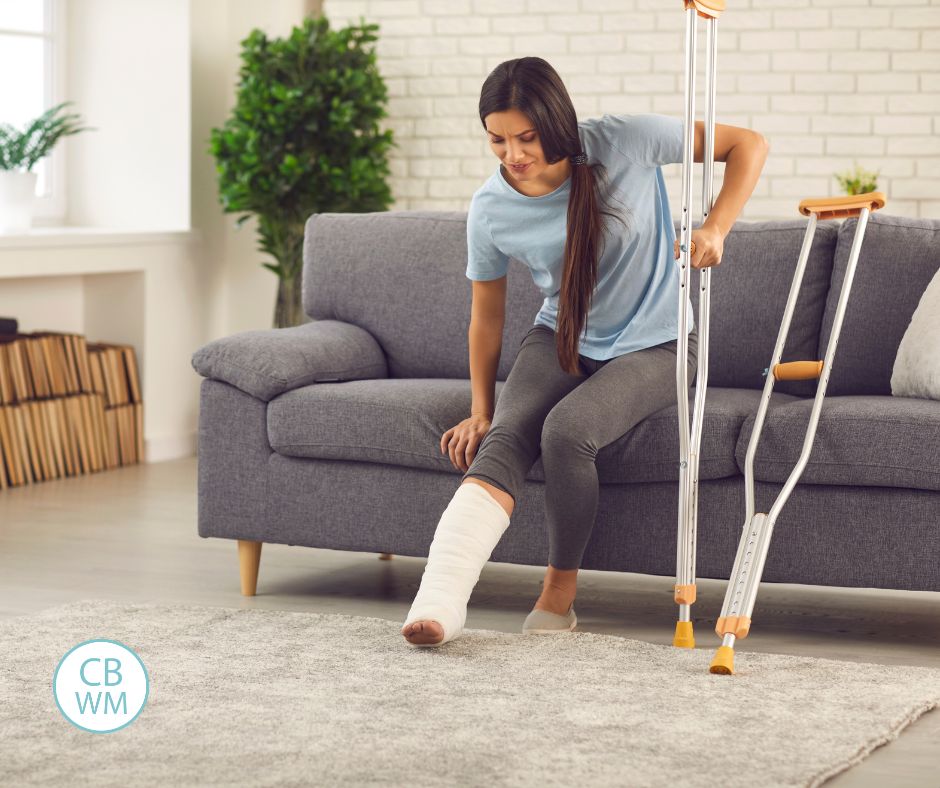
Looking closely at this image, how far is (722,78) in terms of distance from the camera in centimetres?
549

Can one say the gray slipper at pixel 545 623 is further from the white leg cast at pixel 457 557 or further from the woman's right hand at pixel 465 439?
the woman's right hand at pixel 465 439

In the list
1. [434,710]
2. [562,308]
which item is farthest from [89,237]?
[434,710]

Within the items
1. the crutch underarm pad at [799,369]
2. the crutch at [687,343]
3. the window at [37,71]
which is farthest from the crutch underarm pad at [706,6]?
the window at [37,71]

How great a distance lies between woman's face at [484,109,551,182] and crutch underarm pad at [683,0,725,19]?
13.4 inches

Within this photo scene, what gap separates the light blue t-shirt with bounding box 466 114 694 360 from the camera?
281 centimetres

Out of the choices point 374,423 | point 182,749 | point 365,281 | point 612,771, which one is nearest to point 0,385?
point 365,281

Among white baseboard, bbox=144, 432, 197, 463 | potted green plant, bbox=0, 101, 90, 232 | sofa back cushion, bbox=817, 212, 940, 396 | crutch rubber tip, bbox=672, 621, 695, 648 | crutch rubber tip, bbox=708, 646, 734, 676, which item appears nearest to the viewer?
crutch rubber tip, bbox=708, 646, 734, 676

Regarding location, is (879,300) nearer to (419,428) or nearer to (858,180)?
(419,428)

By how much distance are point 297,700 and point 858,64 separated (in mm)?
3750

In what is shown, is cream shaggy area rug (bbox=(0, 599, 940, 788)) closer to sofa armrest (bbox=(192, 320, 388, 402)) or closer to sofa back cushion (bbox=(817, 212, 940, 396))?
sofa armrest (bbox=(192, 320, 388, 402))

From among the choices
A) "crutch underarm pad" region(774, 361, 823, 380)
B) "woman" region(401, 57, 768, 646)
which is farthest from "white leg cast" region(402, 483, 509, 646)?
"crutch underarm pad" region(774, 361, 823, 380)

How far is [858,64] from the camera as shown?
17.5ft

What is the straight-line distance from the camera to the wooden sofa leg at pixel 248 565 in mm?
3307

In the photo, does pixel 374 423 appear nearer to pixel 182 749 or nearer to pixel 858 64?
pixel 182 749
